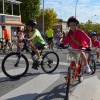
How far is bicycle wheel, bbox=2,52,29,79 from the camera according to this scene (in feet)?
21.3

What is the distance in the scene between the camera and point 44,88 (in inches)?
223

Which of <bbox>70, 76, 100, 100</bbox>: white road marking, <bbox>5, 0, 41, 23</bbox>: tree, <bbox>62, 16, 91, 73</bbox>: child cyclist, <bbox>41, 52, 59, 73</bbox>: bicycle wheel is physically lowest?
<bbox>70, 76, 100, 100</bbox>: white road marking

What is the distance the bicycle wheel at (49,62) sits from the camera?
7423mm

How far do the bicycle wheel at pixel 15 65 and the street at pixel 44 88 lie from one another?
0.58 ft

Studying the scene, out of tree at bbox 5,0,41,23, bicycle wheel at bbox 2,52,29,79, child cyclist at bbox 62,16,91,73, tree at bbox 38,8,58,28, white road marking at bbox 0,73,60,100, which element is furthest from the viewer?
tree at bbox 38,8,58,28

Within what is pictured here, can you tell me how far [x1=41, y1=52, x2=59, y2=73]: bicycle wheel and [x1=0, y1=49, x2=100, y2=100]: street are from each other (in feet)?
1.32

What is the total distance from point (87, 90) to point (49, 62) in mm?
2217

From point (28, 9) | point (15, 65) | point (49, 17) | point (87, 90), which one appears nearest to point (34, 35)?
point (15, 65)

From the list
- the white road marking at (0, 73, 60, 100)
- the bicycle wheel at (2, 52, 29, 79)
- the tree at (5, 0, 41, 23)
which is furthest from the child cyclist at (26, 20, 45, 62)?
the tree at (5, 0, 41, 23)

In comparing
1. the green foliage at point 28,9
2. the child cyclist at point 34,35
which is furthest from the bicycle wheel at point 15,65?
the green foliage at point 28,9

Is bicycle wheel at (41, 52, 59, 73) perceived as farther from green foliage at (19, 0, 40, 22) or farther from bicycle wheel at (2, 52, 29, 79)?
green foliage at (19, 0, 40, 22)

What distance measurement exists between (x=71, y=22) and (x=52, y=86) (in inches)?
68.3

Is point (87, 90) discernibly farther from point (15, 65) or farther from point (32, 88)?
point (15, 65)

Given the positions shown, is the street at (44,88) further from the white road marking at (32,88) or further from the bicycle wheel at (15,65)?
the bicycle wheel at (15,65)
